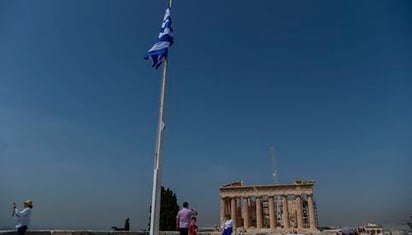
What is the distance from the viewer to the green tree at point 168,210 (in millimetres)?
48812

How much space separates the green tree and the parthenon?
66.1 ft

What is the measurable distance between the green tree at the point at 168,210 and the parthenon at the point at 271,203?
66.1 feet

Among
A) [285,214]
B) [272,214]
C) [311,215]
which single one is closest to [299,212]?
[285,214]

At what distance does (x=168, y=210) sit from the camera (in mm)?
50094

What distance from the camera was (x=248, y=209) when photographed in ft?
234

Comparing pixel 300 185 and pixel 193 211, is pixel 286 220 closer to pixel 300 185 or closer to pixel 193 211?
pixel 300 185

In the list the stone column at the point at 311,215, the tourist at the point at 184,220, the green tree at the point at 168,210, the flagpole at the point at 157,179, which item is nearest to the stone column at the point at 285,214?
the stone column at the point at 311,215

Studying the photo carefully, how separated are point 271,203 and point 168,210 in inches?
990

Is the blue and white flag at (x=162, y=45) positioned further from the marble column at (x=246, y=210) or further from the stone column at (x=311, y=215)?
the marble column at (x=246, y=210)

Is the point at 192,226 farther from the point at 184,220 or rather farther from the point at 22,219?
the point at 22,219

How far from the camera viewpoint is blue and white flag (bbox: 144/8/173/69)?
546 inches

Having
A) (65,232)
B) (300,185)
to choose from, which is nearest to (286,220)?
(300,185)

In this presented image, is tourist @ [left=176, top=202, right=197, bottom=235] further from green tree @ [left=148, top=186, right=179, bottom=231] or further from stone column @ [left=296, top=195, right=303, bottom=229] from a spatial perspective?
stone column @ [left=296, top=195, right=303, bottom=229]

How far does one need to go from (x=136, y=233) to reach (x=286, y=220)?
4925 centimetres
